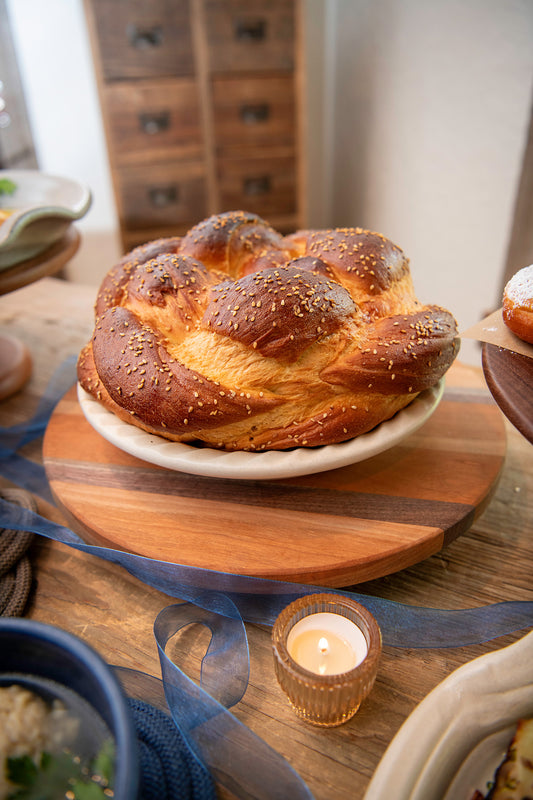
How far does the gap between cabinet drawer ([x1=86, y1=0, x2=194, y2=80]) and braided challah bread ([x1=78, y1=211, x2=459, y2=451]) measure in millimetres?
2178

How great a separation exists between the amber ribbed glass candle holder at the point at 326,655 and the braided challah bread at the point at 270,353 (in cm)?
24

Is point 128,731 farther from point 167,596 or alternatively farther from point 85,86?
point 85,86

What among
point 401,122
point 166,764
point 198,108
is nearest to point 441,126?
point 401,122

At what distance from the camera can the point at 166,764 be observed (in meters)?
0.53

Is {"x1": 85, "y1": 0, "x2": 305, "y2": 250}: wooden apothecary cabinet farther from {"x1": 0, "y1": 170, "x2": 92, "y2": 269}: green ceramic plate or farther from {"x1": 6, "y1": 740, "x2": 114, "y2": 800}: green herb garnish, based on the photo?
{"x1": 6, "y1": 740, "x2": 114, "y2": 800}: green herb garnish

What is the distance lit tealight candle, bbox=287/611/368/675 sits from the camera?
1.89 feet

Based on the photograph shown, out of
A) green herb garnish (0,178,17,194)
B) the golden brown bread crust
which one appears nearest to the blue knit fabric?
the golden brown bread crust

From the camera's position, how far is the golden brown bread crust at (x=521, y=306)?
0.69 m

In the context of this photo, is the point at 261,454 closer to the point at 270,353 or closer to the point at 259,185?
the point at 270,353

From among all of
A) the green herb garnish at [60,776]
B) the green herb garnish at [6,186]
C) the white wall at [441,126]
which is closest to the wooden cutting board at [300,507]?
the green herb garnish at [60,776]

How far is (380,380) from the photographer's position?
0.79 m

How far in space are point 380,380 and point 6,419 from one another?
0.77 meters

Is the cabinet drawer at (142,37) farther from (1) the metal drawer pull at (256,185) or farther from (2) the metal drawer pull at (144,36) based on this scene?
(1) the metal drawer pull at (256,185)

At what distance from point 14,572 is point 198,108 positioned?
2.57m
